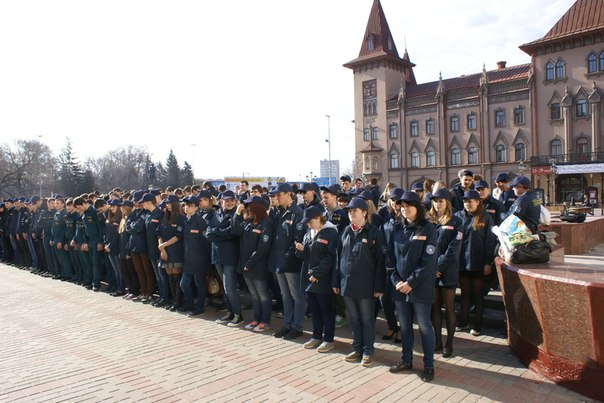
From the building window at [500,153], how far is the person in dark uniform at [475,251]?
152 feet

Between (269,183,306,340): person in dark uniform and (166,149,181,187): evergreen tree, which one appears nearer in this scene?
(269,183,306,340): person in dark uniform

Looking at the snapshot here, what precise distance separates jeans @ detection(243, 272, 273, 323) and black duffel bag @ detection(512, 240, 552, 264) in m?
3.63

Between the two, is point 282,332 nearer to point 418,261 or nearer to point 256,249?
point 256,249

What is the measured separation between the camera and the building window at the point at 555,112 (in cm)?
4416

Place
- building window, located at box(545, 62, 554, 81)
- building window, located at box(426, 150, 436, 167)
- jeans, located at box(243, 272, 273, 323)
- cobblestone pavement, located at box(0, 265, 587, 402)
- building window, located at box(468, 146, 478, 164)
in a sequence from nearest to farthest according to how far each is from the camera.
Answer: cobblestone pavement, located at box(0, 265, 587, 402) < jeans, located at box(243, 272, 273, 323) < building window, located at box(545, 62, 554, 81) < building window, located at box(468, 146, 478, 164) < building window, located at box(426, 150, 436, 167)

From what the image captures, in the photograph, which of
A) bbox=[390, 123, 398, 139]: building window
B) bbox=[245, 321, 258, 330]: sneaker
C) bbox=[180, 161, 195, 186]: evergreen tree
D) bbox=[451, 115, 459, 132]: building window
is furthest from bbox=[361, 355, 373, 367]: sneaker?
bbox=[180, 161, 195, 186]: evergreen tree

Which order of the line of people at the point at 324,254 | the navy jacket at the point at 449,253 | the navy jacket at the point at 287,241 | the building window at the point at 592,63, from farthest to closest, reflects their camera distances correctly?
the building window at the point at 592,63, the navy jacket at the point at 287,241, the navy jacket at the point at 449,253, the line of people at the point at 324,254

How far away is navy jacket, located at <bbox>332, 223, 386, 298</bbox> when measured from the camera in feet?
18.0

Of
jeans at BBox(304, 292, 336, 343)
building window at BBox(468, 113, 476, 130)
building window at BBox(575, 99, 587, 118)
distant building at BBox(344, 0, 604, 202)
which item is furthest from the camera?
building window at BBox(468, 113, 476, 130)

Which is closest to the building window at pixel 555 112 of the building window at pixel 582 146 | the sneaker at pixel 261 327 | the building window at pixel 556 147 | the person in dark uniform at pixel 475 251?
the building window at pixel 556 147

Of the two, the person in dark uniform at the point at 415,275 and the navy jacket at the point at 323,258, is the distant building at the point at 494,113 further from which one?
the person in dark uniform at the point at 415,275

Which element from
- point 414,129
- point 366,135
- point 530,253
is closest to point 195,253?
point 530,253

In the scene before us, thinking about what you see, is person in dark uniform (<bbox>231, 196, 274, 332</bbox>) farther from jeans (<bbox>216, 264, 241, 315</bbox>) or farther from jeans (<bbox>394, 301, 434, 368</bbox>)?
jeans (<bbox>394, 301, 434, 368</bbox>)

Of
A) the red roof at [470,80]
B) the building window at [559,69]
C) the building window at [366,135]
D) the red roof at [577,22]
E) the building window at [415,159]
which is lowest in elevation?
the building window at [415,159]
